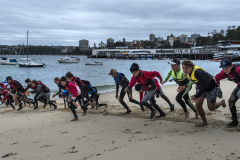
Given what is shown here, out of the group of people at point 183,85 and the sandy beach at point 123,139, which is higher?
the group of people at point 183,85

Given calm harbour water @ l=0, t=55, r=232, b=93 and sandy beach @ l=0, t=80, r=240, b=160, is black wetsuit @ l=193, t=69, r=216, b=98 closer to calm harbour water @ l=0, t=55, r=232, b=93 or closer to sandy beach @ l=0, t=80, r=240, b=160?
sandy beach @ l=0, t=80, r=240, b=160

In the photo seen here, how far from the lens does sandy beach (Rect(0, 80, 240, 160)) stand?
4055mm

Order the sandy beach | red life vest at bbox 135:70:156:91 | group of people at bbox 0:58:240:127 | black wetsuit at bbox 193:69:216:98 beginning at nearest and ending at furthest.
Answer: the sandy beach → black wetsuit at bbox 193:69:216:98 → group of people at bbox 0:58:240:127 → red life vest at bbox 135:70:156:91

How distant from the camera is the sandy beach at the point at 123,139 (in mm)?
4055

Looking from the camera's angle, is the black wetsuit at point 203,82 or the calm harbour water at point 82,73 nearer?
the black wetsuit at point 203,82

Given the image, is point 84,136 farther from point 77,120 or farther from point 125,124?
point 77,120

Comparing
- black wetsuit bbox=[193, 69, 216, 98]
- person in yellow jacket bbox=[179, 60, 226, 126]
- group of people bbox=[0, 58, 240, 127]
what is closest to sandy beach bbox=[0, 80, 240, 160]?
group of people bbox=[0, 58, 240, 127]

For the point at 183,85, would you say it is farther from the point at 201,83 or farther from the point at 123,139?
the point at 123,139

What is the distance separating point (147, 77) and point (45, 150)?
3297 millimetres

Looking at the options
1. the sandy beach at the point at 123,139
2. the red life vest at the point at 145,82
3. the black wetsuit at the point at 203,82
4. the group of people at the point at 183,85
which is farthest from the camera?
the red life vest at the point at 145,82

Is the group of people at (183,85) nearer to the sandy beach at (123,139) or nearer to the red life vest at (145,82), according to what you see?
the red life vest at (145,82)

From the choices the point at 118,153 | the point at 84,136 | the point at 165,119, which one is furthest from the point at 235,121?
the point at 84,136

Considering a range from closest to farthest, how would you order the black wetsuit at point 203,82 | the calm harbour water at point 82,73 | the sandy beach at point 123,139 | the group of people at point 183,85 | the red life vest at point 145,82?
the sandy beach at point 123,139
the black wetsuit at point 203,82
the group of people at point 183,85
the red life vest at point 145,82
the calm harbour water at point 82,73

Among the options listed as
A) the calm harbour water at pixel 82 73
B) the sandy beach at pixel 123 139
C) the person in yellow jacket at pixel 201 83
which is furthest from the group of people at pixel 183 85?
the calm harbour water at pixel 82 73
